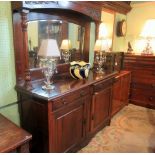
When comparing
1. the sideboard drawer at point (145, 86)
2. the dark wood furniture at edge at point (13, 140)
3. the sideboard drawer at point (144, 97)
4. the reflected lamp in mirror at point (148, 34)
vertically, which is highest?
the reflected lamp in mirror at point (148, 34)

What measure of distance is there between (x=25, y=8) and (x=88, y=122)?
59.8 inches

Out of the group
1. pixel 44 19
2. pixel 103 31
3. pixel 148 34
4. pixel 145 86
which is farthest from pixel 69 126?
pixel 148 34

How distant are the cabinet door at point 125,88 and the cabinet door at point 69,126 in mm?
1498

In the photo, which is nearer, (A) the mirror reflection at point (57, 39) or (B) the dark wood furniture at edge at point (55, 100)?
(B) the dark wood furniture at edge at point (55, 100)

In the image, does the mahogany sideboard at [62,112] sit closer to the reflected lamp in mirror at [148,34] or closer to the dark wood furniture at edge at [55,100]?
the dark wood furniture at edge at [55,100]

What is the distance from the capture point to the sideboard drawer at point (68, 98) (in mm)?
1600


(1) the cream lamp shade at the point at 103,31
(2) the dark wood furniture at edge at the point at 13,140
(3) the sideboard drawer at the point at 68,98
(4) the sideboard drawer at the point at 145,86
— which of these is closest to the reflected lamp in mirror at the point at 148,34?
(4) the sideboard drawer at the point at 145,86

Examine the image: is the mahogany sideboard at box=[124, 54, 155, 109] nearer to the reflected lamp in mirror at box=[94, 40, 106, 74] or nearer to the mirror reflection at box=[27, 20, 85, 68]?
the reflected lamp in mirror at box=[94, 40, 106, 74]

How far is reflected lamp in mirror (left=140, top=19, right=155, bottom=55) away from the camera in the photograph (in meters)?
3.43

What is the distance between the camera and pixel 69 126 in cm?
184

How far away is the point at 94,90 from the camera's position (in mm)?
2162

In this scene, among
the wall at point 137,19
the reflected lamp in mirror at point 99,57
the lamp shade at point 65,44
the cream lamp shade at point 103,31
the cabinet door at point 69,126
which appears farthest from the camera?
the wall at point 137,19

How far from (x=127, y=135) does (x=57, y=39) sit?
1.75 meters

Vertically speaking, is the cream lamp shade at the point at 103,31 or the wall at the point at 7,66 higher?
the cream lamp shade at the point at 103,31
